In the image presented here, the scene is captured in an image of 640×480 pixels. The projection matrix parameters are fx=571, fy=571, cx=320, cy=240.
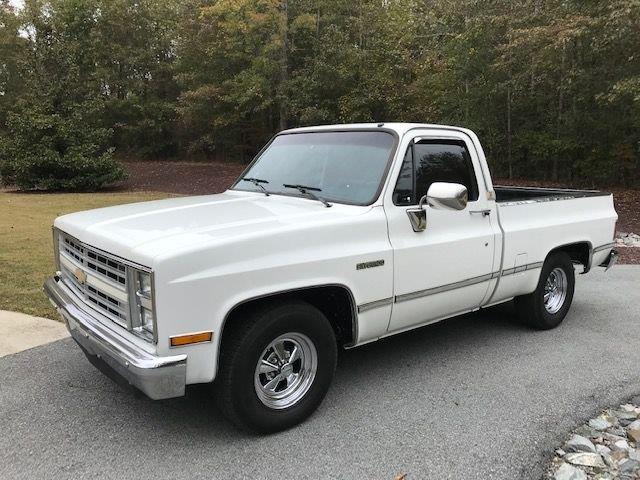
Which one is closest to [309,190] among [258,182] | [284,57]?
[258,182]

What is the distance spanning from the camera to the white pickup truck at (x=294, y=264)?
2990mm

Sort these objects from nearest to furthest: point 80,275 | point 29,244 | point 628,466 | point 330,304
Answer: point 628,466
point 80,275
point 330,304
point 29,244

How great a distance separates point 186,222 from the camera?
346 cm

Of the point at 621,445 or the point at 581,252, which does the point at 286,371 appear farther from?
the point at 581,252

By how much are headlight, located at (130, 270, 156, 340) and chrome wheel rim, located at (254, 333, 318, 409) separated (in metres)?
0.69

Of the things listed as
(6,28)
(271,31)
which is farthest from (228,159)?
(6,28)

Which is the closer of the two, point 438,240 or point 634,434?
point 634,434

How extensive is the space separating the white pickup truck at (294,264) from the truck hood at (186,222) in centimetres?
1

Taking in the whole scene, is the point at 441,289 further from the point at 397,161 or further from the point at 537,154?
the point at 537,154

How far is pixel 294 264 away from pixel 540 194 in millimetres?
3799

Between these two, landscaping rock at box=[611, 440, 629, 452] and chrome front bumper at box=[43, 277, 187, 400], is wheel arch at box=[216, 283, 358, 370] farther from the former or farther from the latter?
landscaping rock at box=[611, 440, 629, 452]

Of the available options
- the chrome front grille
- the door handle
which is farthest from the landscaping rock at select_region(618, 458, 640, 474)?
the chrome front grille

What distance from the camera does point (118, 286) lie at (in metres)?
3.19

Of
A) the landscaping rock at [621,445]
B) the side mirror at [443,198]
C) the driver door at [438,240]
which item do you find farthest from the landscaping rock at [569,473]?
the side mirror at [443,198]
